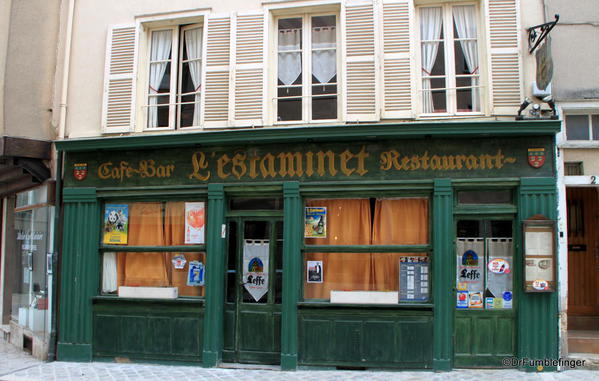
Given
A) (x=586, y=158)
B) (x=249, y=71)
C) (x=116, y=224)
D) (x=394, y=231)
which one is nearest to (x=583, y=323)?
(x=586, y=158)

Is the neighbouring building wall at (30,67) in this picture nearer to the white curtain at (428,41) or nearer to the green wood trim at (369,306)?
the green wood trim at (369,306)

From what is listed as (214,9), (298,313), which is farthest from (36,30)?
(298,313)

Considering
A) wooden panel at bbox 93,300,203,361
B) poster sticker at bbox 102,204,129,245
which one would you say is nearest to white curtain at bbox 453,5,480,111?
wooden panel at bbox 93,300,203,361

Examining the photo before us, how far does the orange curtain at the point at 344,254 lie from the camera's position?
8.12 m

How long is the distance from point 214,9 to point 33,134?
3855 mm

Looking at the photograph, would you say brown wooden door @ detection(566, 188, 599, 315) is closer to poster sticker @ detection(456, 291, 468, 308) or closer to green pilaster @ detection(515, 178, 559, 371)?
green pilaster @ detection(515, 178, 559, 371)

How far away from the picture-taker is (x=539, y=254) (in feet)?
24.3

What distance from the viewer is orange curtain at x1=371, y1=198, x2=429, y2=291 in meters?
8.01

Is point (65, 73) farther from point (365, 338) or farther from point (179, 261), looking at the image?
point (365, 338)

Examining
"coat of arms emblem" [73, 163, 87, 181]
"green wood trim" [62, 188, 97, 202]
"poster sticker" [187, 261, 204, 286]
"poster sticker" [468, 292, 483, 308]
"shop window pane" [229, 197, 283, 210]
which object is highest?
"coat of arms emblem" [73, 163, 87, 181]

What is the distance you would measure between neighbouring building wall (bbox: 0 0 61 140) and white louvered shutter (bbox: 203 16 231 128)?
3007mm

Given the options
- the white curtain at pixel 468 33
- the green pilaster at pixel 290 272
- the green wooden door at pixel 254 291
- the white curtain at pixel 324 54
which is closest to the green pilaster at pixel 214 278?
the green wooden door at pixel 254 291

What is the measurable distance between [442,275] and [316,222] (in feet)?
6.74

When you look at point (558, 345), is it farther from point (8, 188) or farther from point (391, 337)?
point (8, 188)
